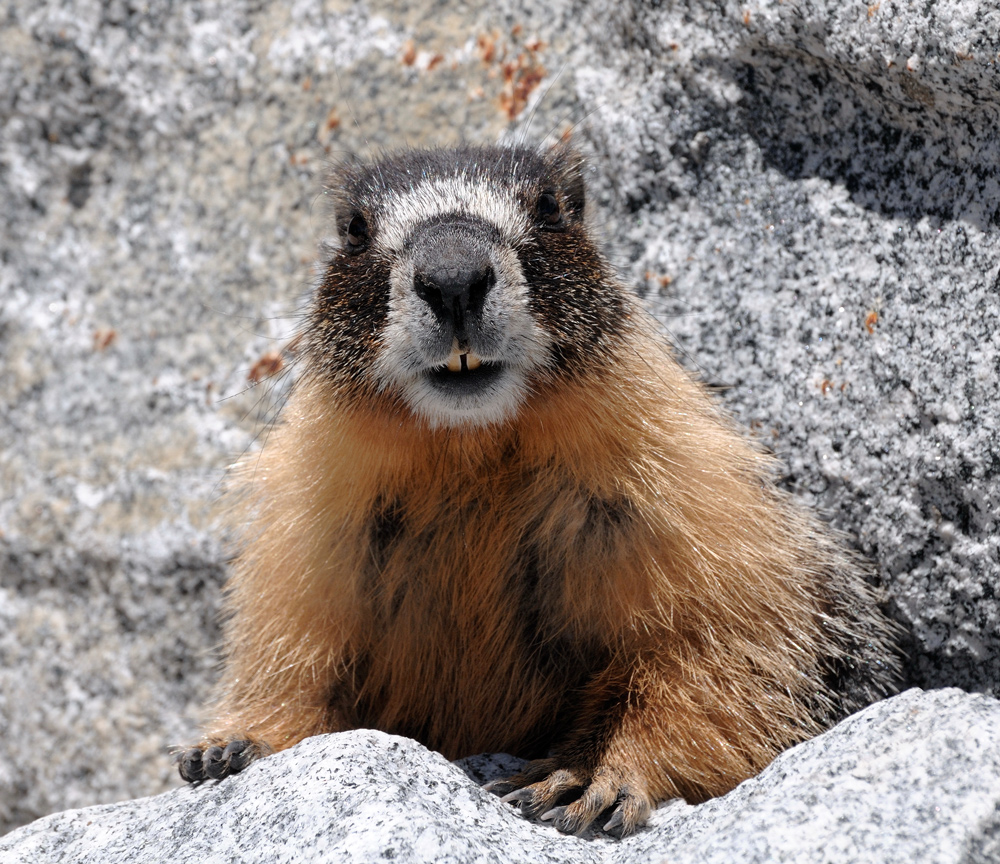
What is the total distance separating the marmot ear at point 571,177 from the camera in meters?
4.40

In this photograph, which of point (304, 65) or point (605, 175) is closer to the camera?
point (605, 175)

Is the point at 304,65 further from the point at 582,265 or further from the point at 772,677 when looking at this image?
the point at 772,677

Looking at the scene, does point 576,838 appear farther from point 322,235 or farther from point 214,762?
point 322,235

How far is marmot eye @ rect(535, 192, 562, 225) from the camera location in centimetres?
391

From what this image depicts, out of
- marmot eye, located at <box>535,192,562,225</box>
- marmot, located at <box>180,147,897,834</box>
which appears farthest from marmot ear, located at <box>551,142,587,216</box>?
marmot eye, located at <box>535,192,562,225</box>

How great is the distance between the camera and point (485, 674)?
12.9ft

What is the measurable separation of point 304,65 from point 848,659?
12.5 ft

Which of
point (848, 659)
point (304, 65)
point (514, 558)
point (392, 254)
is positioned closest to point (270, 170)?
point (304, 65)

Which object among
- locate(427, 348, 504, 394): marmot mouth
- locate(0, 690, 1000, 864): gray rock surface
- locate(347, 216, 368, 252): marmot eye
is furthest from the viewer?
locate(347, 216, 368, 252): marmot eye

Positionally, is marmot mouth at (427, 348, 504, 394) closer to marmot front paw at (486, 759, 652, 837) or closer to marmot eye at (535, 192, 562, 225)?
marmot eye at (535, 192, 562, 225)

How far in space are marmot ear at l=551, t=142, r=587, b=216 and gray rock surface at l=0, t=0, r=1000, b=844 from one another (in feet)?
1.39

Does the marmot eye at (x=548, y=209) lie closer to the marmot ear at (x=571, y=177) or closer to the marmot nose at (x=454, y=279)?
the marmot ear at (x=571, y=177)

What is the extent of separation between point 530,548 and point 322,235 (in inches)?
90.5

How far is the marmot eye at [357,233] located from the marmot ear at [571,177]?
0.86 meters
